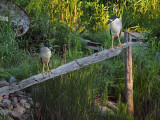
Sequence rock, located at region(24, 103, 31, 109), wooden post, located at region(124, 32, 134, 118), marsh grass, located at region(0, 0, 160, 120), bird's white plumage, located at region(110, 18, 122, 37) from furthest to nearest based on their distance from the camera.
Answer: rock, located at region(24, 103, 31, 109) < wooden post, located at region(124, 32, 134, 118) < bird's white plumage, located at region(110, 18, 122, 37) < marsh grass, located at region(0, 0, 160, 120)

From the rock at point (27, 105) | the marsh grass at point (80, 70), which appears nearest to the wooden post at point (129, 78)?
the marsh grass at point (80, 70)

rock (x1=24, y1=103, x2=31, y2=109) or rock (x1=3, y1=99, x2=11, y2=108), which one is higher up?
rock (x1=3, y1=99, x2=11, y2=108)

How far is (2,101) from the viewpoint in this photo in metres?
3.90

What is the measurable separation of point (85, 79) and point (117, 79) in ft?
4.91

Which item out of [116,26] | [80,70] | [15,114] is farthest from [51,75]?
[116,26]

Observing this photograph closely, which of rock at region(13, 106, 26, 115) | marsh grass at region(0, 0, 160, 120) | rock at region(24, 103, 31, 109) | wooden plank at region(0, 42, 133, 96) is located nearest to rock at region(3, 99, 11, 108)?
rock at region(13, 106, 26, 115)

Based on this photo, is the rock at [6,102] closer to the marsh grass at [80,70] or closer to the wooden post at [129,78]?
the marsh grass at [80,70]

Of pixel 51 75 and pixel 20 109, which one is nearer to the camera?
pixel 51 75

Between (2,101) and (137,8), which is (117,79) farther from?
(137,8)

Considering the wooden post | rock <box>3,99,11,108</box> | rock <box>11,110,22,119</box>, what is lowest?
rock <box>11,110,22,119</box>

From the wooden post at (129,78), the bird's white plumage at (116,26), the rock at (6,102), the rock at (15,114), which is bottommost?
the rock at (15,114)

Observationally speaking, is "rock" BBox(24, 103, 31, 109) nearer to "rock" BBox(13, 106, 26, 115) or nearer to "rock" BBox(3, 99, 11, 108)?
"rock" BBox(13, 106, 26, 115)

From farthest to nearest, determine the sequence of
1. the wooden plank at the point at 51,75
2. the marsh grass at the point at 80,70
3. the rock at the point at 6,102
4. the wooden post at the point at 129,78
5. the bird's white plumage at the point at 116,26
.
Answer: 1. the rock at the point at 6,102
2. the wooden post at the point at 129,78
3. the bird's white plumage at the point at 116,26
4. the marsh grass at the point at 80,70
5. the wooden plank at the point at 51,75

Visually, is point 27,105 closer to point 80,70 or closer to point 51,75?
point 80,70
